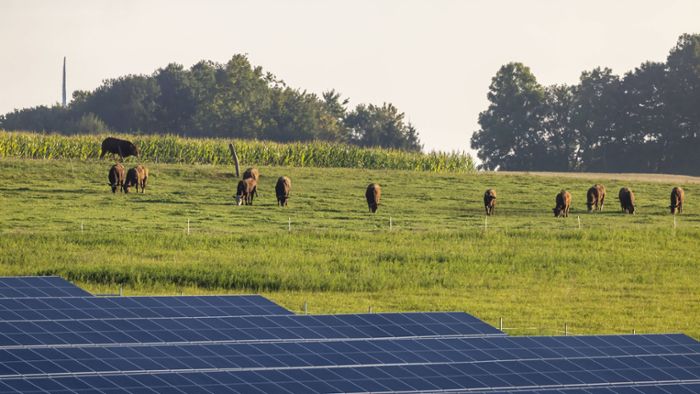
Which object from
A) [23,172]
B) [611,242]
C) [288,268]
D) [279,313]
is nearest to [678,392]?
[279,313]

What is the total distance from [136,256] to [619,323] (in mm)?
18473

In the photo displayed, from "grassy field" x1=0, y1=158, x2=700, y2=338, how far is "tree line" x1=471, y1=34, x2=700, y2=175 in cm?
5349

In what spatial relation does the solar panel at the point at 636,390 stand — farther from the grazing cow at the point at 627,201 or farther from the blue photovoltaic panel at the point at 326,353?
the grazing cow at the point at 627,201

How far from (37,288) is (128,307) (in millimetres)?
3279

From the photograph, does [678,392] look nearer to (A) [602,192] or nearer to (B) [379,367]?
(B) [379,367]

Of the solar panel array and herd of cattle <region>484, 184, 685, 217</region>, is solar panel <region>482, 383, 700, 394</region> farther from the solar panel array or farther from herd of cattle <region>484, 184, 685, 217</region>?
herd of cattle <region>484, 184, 685, 217</region>

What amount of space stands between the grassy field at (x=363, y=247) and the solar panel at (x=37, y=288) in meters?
12.6

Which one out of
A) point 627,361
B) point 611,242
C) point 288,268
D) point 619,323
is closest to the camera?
point 627,361

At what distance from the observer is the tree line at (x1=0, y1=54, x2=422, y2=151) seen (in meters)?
145

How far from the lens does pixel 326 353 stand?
33562mm

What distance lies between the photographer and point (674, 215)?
268 feet

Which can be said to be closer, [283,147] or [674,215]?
[674,215]

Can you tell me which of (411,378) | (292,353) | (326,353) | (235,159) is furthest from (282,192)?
(411,378)

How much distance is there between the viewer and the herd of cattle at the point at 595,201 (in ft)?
261
